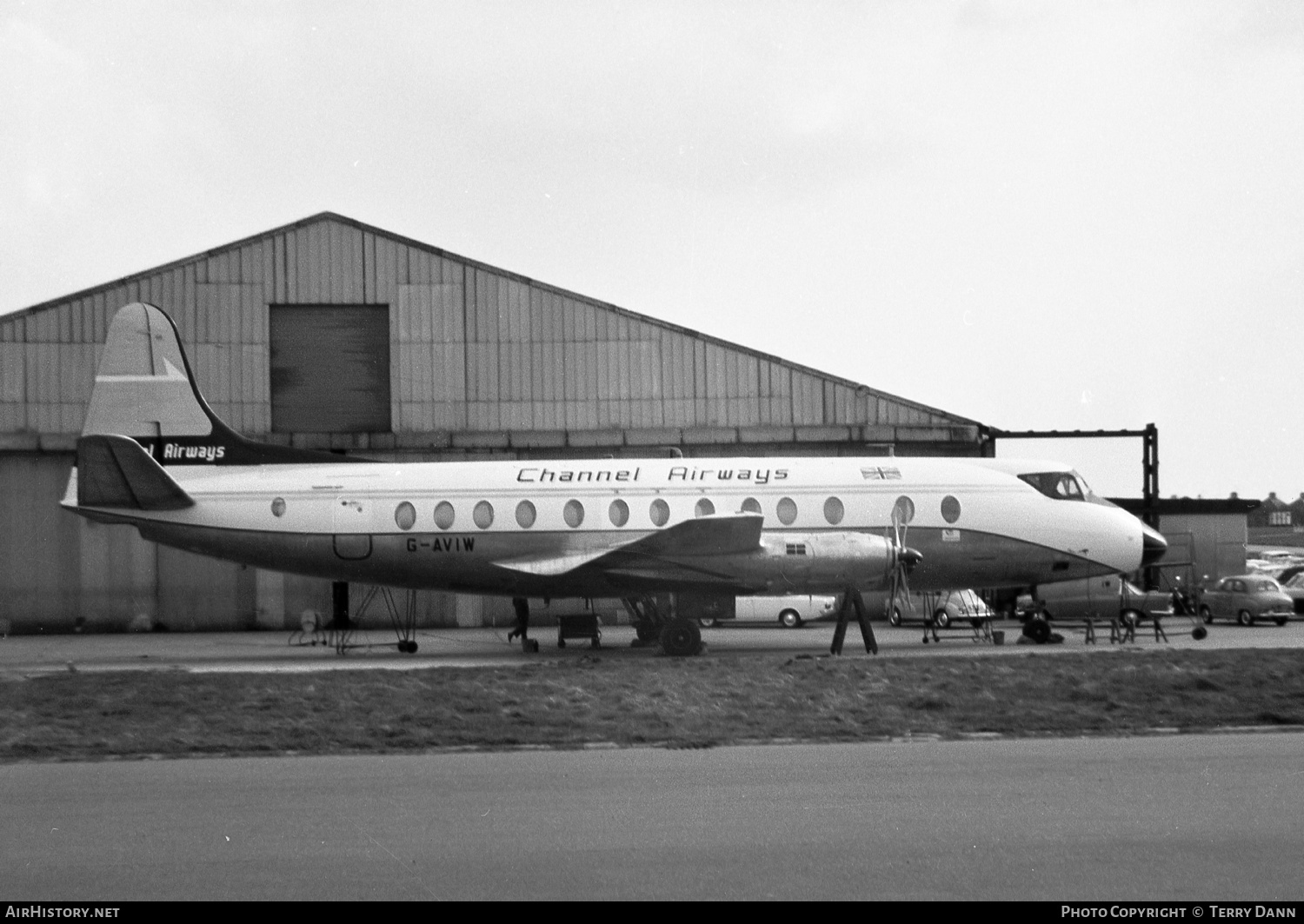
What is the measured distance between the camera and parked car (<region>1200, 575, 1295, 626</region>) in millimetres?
35000

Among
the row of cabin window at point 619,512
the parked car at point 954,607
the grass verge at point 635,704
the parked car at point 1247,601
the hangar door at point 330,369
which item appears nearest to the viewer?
the grass verge at point 635,704

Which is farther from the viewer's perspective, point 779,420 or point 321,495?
point 779,420

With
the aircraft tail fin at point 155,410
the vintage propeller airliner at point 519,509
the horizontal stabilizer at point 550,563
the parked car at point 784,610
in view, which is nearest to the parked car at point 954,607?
the parked car at point 784,610

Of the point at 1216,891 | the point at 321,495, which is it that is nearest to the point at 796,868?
the point at 1216,891

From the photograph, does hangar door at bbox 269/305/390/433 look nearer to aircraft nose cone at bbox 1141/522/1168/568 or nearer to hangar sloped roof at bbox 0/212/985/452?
hangar sloped roof at bbox 0/212/985/452

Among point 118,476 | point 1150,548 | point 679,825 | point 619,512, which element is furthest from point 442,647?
point 679,825

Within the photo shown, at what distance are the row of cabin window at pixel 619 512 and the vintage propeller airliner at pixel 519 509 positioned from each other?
0.03 m

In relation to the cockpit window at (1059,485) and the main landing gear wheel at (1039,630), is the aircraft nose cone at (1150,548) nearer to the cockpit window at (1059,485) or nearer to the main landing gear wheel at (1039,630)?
the cockpit window at (1059,485)

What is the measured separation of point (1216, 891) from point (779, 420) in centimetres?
2843

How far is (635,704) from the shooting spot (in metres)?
15.2

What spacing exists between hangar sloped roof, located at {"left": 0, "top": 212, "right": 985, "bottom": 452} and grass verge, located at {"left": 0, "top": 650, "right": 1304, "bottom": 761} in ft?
51.6

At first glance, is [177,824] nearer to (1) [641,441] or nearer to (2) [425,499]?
(2) [425,499]

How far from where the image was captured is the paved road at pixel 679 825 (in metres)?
7.02

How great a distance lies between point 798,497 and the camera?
23812 mm
